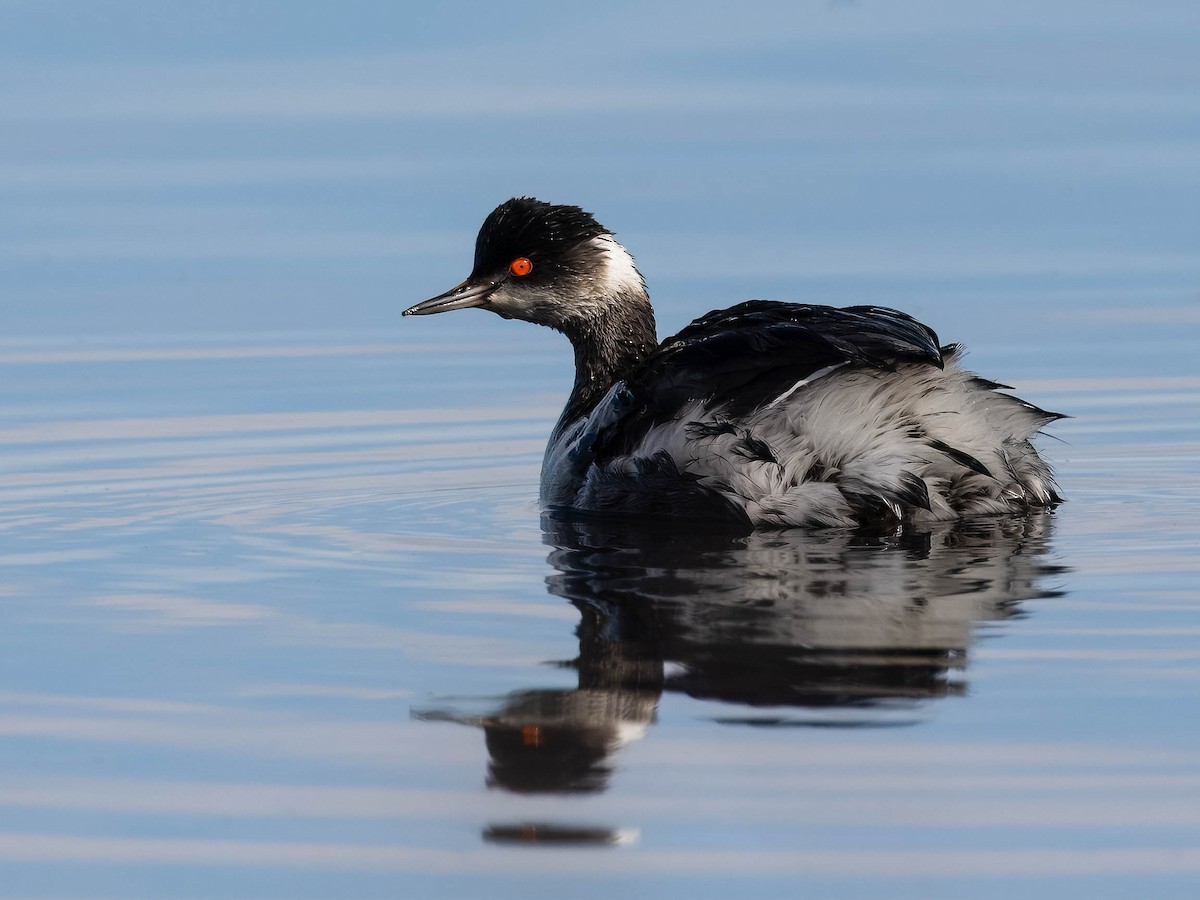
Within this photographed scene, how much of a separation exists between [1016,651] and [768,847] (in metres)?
1.72

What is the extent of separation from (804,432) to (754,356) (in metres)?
0.33

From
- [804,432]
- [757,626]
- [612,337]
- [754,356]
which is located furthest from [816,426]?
[612,337]

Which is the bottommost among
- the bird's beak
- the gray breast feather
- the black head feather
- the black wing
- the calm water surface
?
the calm water surface


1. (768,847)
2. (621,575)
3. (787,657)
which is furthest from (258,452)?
(768,847)

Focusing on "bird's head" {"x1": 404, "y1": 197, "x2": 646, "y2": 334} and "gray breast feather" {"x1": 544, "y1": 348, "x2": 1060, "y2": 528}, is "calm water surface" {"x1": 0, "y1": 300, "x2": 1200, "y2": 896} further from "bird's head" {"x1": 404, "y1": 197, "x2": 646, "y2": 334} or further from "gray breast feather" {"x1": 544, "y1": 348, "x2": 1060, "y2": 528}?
"bird's head" {"x1": 404, "y1": 197, "x2": 646, "y2": 334}

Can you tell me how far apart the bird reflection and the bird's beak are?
1.64 meters

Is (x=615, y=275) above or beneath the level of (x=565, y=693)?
above

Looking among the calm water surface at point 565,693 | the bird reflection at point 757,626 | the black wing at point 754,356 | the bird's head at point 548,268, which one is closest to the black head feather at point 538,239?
the bird's head at point 548,268

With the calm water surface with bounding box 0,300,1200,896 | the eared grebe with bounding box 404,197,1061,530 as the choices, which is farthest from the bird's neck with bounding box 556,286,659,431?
the eared grebe with bounding box 404,197,1061,530

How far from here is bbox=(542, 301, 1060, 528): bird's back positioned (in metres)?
7.83

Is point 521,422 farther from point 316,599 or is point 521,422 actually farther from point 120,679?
Result: point 120,679

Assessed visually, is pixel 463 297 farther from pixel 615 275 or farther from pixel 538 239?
pixel 615 275

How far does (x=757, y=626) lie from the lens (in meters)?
6.41

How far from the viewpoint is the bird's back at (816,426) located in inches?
308
